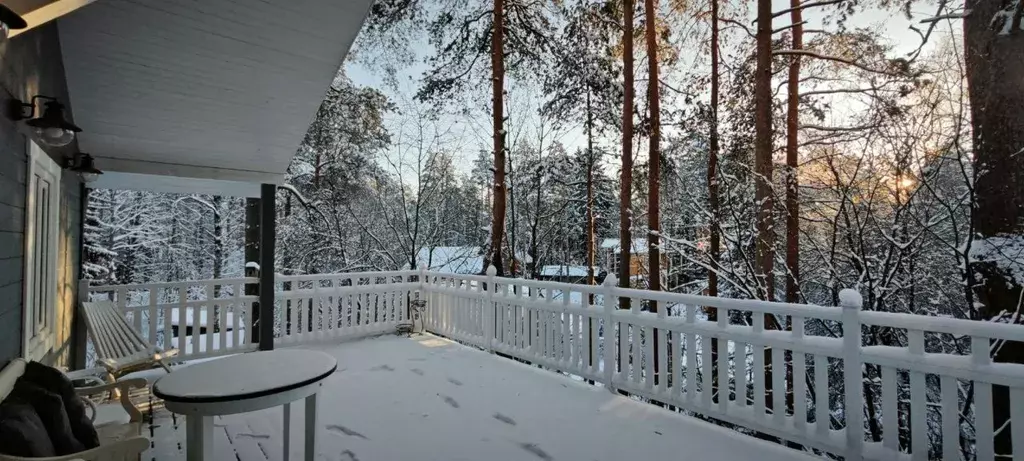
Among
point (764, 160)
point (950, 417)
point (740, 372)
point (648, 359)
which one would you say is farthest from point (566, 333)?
point (764, 160)

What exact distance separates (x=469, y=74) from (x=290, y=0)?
526 cm

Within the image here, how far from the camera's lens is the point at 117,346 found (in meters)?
3.40

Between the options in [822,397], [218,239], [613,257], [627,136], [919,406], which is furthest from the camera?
[613,257]

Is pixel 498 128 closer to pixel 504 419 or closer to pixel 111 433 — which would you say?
pixel 504 419

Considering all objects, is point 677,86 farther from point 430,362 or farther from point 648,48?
point 430,362

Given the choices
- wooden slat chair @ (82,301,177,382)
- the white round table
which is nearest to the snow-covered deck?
wooden slat chair @ (82,301,177,382)

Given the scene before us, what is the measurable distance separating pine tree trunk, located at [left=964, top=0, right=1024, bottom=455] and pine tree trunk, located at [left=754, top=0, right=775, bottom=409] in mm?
2183

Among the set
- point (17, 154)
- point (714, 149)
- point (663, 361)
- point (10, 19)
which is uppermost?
point (714, 149)

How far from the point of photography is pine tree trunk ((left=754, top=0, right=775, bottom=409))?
18.1 feet

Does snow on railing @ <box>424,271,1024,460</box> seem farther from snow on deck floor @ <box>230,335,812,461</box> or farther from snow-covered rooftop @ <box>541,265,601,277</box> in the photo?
snow-covered rooftop @ <box>541,265,601,277</box>

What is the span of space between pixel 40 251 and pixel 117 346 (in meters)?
0.85

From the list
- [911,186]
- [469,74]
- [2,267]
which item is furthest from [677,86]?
[2,267]

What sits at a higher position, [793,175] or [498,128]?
[498,128]

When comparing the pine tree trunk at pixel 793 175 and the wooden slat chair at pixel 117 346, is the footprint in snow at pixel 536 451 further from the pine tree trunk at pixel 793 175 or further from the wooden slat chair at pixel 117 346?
the pine tree trunk at pixel 793 175
